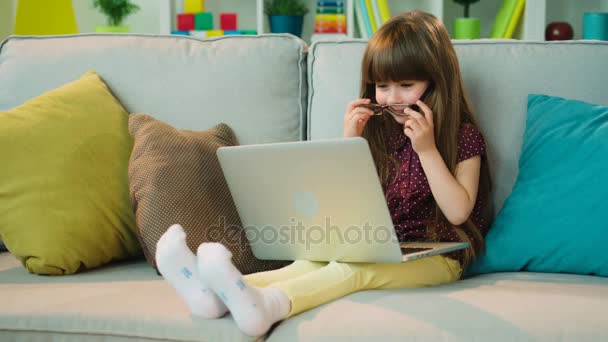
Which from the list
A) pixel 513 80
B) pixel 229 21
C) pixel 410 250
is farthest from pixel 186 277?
pixel 229 21

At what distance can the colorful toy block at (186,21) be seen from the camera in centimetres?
367

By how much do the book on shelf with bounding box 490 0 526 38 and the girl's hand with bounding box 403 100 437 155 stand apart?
206 cm

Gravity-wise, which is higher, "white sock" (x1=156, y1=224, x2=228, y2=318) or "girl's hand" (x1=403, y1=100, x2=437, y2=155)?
"girl's hand" (x1=403, y1=100, x2=437, y2=155)

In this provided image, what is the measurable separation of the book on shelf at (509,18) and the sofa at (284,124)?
1.76 meters

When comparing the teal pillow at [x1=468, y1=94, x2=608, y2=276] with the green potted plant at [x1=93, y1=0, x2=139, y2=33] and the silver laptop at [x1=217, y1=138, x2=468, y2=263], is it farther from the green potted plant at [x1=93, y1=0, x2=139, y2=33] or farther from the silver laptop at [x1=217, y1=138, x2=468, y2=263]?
the green potted plant at [x1=93, y1=0, x2=139, y2=33]

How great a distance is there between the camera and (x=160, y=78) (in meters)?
1.97

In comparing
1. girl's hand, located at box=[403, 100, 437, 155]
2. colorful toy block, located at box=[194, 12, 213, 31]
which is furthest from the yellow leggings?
colorful toy block, located at box=[194, 12, 213, 31]

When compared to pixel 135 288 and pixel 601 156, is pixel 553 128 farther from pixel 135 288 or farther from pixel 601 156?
pixel 135 288

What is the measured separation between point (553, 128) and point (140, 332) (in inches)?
37.8

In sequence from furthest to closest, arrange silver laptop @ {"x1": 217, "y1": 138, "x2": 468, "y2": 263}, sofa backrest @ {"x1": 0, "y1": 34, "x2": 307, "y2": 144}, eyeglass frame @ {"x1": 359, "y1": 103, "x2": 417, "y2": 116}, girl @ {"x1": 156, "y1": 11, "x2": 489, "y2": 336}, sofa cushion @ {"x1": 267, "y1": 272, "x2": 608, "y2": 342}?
sofa backrest @ {"x1": 0, "y1": 34, "x2": 307, "y2": 144}, eyeglass frame @ {"x1": 359, "y1": 103, "x2": 417, "y2": 116}, girl @ {"x1": 156, "y1": 11, "x2": 489, "y2": 336}, silver laptop @ {"x1": 217, "y1": 138, "x2": 468, "y2": 263}, sofa cushion @ {"x1": 267, "y1": 272, "x2": 608, "y2": 342}

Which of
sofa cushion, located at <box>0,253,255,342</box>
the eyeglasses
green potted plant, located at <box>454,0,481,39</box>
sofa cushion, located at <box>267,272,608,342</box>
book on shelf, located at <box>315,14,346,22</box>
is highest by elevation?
book on shelf, located at <box>315,14,346,22</box>

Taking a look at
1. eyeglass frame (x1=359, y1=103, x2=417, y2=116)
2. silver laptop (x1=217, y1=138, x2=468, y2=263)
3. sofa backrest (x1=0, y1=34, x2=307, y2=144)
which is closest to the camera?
silver laptop (x1=217, y1=138, x2=468, y2=263)

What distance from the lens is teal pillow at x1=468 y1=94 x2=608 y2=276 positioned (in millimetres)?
1592

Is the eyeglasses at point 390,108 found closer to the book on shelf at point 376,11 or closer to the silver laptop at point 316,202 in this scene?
the silver laptop at point 316,202
